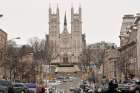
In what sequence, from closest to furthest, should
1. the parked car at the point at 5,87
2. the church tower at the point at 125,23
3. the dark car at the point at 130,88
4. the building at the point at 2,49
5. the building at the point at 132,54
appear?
the parked car at the point at 5,87 → the dark car at the point at 130,88 → the building at the point at 2,49 → the building at the point at 132,54 → the church tower at the point at 125,23

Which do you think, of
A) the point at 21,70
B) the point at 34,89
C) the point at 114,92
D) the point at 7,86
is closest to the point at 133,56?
the point at 21,70

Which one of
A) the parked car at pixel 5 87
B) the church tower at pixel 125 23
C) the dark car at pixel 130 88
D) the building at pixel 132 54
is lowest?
the dark car at pixel 130 88

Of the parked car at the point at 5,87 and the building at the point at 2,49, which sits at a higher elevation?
the building at the point at 2,49

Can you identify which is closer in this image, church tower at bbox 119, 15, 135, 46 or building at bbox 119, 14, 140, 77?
building at bbox 119, 14, 140, 77

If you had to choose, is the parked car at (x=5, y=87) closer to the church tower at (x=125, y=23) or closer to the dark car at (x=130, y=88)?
the dark car at (x=130, y=88)

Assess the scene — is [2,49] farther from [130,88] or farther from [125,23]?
[125,23]

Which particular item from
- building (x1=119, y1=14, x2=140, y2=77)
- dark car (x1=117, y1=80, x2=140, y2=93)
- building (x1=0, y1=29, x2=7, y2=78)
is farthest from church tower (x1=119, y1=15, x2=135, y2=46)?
dark car (x1=117, y1=80, x2=140, y2=93)

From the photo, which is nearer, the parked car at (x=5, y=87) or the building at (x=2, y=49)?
the parked car at (x=5, y=87)

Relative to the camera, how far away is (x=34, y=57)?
18875 centimetres

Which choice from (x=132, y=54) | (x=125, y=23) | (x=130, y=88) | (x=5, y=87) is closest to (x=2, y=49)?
(x=132, y=54)

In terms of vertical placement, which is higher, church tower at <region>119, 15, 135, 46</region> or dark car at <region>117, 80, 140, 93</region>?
church tower at <region>119, 15, 135, 46</region>

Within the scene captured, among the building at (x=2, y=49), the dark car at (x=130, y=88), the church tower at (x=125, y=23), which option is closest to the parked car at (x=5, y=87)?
the dark car at (x=130, y=88)

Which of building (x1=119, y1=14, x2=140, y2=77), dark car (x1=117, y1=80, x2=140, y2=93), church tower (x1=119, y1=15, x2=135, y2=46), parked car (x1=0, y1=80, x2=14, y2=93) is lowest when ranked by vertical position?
dark car (x1=117, y1=80, x2=140, y2=93)

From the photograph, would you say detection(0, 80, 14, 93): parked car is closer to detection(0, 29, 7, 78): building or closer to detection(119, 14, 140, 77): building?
detection(0, 29, 7, 78): building
